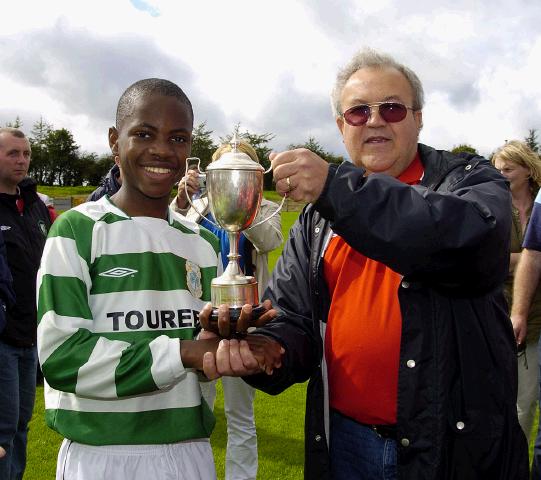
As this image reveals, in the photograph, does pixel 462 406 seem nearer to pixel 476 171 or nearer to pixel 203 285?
pixel 476 171

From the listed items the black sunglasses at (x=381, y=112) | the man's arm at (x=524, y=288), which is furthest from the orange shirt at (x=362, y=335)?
the man's arm at (x=524, y=288)

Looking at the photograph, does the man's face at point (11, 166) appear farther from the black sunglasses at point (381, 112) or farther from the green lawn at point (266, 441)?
the black sunglasses at point (381, 112)

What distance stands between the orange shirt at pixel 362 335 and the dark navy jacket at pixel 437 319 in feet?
0.20

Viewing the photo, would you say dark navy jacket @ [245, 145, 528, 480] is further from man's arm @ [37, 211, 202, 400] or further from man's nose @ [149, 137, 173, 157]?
man's nose @ [149, 137, 173, 157]

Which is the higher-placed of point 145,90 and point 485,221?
point 145,90

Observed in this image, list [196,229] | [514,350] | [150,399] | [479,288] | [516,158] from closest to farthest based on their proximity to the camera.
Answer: [479,288], [150,399], [514,350], [196,229], [516,158]

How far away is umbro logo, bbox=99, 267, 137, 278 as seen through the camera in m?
2.08

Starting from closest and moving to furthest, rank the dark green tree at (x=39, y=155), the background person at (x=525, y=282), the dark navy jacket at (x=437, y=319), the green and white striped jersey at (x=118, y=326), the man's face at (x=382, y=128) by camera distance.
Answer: the dark navy jacket at (x=437, y=319) < the green and white striped jersey at (x=118, y=326) < the man's face at (x=382, y=128) < the background person at (x=525, y=282) < the dark green tree at (x=39, y=155)

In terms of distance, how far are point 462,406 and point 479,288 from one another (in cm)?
44

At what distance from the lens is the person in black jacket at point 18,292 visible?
12.9ft

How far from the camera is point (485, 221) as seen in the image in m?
1.81

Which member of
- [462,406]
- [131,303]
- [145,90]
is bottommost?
[462,406]

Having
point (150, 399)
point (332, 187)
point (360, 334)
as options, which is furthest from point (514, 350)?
point (150, 399)

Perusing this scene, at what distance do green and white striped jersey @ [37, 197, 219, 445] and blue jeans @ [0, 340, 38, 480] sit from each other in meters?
2.01
